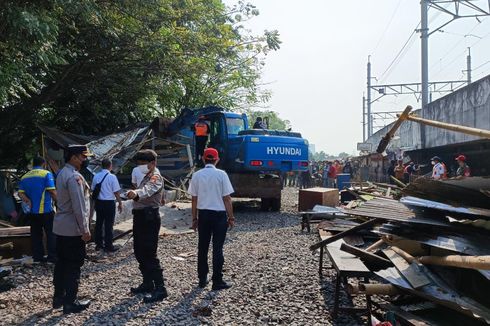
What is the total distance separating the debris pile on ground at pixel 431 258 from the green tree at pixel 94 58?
618 centimetres

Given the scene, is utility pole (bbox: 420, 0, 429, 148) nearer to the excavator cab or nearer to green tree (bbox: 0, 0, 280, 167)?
green tree (bbox: 0, 0, 280, 167)

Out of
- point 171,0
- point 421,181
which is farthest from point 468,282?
point 171,0

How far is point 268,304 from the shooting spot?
17.1 ft

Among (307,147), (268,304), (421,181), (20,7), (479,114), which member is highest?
(20,7)

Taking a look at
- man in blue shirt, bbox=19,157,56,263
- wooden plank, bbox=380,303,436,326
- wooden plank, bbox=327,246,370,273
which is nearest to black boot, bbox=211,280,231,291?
wooden plank, bbox=327,246,370,273

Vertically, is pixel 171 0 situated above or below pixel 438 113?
above

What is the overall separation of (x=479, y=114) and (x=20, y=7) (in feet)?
40.9

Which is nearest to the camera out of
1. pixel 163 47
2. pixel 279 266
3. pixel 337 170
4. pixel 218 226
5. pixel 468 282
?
pixel 468 282

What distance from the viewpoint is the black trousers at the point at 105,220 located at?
8391 mm

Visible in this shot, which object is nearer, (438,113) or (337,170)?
(438,113)

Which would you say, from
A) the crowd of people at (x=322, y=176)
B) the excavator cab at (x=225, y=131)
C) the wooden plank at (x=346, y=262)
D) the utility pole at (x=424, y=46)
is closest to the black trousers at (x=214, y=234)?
the wooden plank at (x=346, y=262)

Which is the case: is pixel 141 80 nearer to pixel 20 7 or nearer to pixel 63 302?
Result: pixel 20 7

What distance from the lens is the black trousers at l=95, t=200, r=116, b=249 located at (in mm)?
8391

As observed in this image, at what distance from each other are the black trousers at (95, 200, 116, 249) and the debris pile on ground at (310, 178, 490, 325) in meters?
4.73
